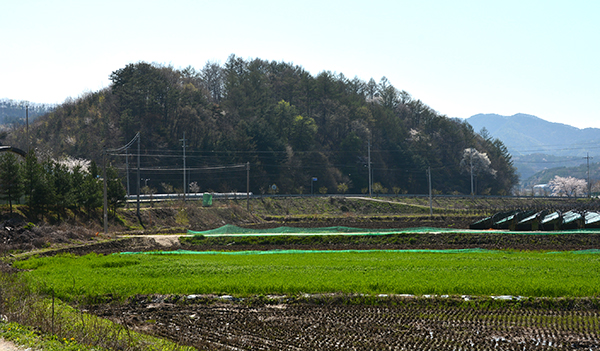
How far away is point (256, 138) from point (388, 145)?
40.0 m

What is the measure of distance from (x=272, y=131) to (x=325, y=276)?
80.6 meters

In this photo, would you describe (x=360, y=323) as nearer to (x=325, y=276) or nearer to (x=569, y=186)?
(x=325, y=276)

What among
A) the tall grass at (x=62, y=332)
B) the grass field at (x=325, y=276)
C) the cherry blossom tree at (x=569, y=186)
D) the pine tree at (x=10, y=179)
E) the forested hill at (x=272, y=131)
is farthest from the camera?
the cherry blossom tree at (x=569, y=186)

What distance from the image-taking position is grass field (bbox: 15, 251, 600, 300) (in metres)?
14.6

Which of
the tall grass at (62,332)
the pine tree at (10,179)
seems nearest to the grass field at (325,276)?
the tall grass at (62,332)

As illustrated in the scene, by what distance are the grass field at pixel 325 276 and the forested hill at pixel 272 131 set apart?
6214cm

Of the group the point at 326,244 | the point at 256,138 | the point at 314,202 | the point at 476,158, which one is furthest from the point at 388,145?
the point at 326,244

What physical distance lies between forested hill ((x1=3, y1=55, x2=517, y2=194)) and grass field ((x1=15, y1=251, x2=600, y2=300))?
62140 mm

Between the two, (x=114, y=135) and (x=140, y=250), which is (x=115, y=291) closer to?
(x=140, y=250)

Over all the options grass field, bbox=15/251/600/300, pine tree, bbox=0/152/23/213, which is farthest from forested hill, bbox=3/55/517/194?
grass field, bbox=15/251/600/300

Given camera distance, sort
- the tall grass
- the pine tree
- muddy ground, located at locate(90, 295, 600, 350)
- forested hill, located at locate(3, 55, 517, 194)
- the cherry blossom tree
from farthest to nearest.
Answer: the cherry blossom tree, forested hill, located at locate(3, 55, 517, 194), the pine tree, muddy ground, located at locate(90, 295, 600, 350), the tall grass

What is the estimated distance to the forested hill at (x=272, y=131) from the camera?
291 ft

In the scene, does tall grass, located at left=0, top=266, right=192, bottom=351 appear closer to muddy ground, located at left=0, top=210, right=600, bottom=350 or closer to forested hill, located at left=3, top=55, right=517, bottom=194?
muddy ground, located at left=0, top=210, right=600, bottom=350

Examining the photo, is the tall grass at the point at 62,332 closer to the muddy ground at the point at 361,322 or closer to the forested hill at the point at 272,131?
the muddy ground at the point at 361,322
